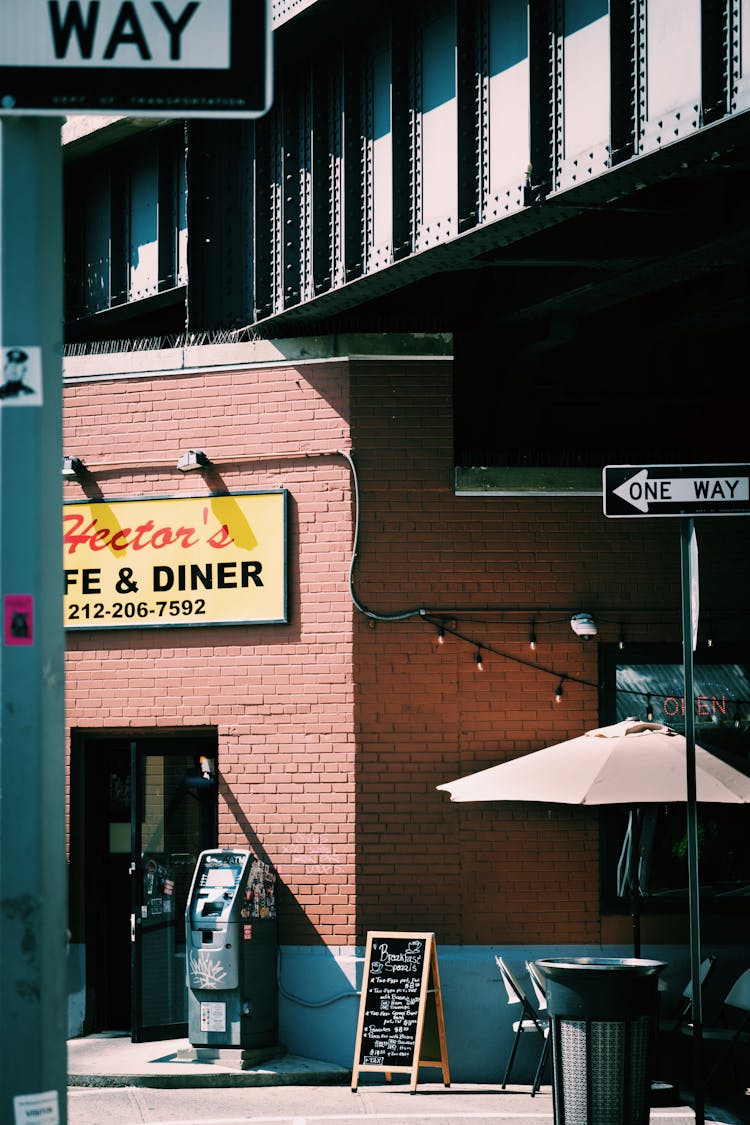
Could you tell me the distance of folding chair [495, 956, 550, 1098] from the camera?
10.1 meters

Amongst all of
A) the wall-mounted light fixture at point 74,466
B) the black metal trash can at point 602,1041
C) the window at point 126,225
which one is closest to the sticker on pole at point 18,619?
the black metal trash can at point 602,1041

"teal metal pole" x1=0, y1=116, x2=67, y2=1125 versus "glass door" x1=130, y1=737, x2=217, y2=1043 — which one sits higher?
"teal metal pole" x1=0, y1=116, x2=67, y2=1125

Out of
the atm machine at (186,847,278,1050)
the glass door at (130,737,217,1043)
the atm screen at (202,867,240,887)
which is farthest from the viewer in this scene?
the glass door at (130,737,217,1043)

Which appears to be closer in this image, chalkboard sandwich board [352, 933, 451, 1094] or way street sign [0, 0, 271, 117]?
way street sign [0, 0, 271, 117]

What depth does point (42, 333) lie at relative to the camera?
325 cm

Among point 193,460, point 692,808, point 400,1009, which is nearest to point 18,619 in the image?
point 692,808

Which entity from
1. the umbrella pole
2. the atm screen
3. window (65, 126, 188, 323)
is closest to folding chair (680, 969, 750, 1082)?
the umbrella pole

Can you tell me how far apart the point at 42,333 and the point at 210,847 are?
30.2 feet

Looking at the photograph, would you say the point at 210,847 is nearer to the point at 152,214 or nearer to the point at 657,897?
the point at 657,897

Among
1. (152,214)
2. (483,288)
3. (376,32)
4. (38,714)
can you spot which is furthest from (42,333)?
(152,214)

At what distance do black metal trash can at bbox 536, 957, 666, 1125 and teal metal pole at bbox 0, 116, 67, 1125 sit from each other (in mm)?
5226

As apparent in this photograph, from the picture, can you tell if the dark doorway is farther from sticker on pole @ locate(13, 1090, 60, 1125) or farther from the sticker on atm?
sticker on pole @ locate(13, 1090, 60, 1125)

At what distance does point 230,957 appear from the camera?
1065 centimetres

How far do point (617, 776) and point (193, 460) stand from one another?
4.32 metres
